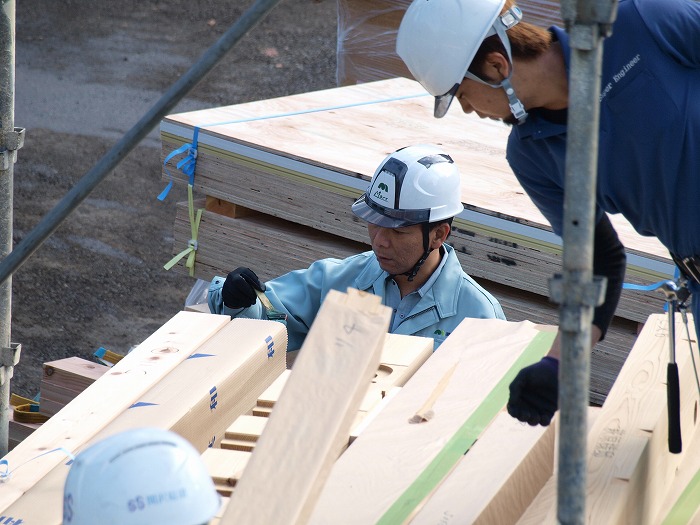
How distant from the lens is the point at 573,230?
1.49 metres

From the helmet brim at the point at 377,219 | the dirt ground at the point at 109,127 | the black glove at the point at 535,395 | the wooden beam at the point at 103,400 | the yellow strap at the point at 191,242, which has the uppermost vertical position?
the black glove at the point at 535,395

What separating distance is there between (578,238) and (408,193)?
7.09ft

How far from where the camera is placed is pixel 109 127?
32.6ft

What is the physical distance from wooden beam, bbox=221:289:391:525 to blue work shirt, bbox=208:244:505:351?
77.6 inches

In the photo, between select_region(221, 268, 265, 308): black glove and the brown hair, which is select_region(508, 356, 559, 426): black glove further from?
select_region(221, 268, 265, 308): black glove

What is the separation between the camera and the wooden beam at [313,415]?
1.60 metres

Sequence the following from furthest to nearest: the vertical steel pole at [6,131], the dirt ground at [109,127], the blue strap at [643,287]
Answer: the dirt ground at [109,127], the blue strap at [643,287], the vertical steel pole at [6,131]

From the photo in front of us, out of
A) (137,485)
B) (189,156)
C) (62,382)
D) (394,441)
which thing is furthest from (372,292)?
(137,485)

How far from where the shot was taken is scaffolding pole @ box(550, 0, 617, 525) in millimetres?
1466

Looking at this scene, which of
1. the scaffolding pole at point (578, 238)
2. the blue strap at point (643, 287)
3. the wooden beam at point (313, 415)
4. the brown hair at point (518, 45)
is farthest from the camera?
the blue strap at point (643, 287)

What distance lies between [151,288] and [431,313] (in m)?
3.80

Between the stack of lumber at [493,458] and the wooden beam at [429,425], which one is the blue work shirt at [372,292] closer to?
the wooden beam at [429,425]

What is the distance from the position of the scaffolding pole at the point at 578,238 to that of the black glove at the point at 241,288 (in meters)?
2.34

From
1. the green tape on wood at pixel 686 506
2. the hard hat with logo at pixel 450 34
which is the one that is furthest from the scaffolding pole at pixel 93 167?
the green tape on wood at pixel 686 506
